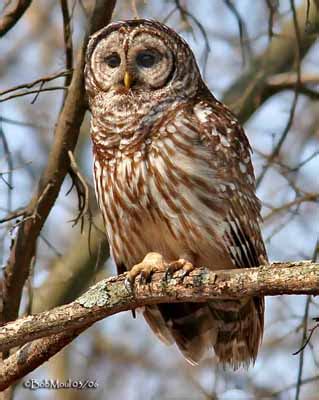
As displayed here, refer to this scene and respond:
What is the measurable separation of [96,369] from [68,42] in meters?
5.02

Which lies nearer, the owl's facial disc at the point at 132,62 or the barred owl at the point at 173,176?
the barred owl at the point at 173,176

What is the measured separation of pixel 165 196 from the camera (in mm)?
5277

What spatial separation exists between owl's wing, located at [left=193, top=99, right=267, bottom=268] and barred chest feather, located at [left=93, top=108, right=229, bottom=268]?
0.06 meters

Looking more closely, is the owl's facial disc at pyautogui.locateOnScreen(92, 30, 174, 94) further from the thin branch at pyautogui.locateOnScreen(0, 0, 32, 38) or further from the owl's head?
the thin branch at pyautogui.locateOnScreen(0, 0, 32, 38)

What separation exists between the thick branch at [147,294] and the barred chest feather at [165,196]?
0.64m

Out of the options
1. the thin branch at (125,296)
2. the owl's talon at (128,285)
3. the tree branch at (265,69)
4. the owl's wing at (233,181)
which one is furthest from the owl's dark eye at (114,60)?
the owl's talon at (128,285)

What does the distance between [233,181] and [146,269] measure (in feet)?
3.02

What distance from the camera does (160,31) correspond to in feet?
19.5

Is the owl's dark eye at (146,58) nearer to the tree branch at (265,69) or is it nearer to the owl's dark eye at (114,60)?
the owl's dark eye at (114,60)

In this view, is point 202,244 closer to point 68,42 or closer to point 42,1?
point 68,42

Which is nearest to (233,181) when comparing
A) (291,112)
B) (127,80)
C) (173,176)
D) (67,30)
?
(173,176)

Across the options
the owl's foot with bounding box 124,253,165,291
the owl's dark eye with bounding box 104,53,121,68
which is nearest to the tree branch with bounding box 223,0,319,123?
the owl's dark eye with bounding box 104,53,121,68

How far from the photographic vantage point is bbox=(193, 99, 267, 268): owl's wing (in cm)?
548

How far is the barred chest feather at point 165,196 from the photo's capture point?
209 inches
